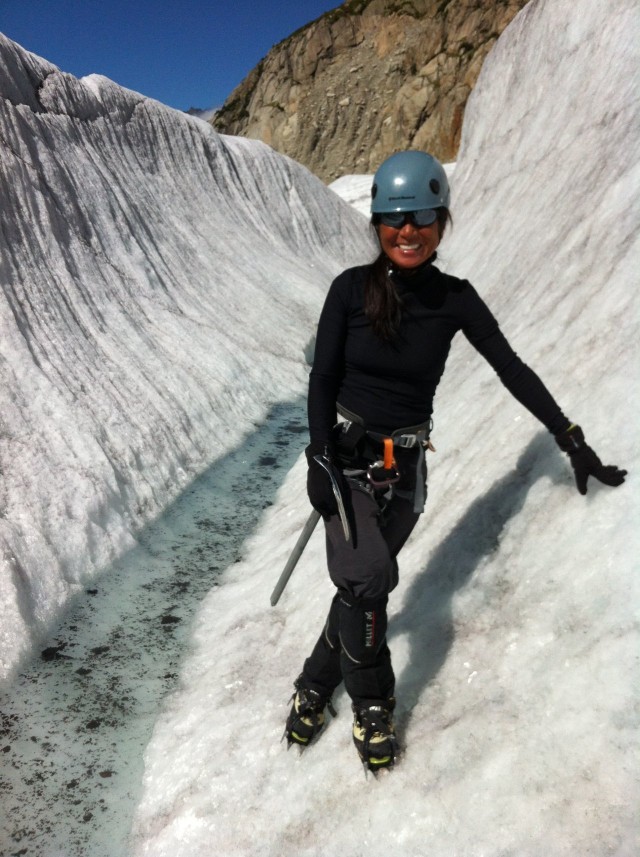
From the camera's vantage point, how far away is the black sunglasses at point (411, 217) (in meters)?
2.95

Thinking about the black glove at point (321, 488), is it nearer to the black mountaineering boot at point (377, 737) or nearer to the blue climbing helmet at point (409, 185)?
the black mountaineering boot at point (377, 737)

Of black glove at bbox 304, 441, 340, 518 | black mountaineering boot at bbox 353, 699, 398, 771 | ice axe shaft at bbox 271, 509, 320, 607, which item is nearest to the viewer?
black glove at bbox 304, 441, 340, 518

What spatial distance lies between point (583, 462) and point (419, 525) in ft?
6.01

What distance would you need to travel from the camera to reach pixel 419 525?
15.8ft

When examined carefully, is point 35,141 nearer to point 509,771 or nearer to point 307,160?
point 509,771

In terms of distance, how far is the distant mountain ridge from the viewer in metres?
43.5

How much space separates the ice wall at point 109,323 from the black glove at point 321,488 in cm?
318

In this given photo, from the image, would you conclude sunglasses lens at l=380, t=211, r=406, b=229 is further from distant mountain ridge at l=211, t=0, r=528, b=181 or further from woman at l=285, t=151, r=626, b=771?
distant mountain ridge at l=211, t=0, r=528, b=181

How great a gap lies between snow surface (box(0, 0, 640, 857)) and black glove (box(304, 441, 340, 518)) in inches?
48.2

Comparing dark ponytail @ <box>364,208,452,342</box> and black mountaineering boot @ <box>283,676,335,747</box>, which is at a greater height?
dark ponytail @ <box>364,208,452,342</box>

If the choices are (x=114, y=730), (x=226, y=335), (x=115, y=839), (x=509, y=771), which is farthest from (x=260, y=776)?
(x=226, y=335)

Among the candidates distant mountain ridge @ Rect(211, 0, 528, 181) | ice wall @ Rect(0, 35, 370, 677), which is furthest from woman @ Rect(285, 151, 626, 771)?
distant mountain ridge @ Rect(211, 0, 528, 181)

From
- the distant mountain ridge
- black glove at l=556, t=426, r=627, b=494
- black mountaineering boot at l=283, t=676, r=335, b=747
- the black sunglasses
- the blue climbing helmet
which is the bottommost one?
black mountaineering boot at l=283, t=676, r=335, b=747

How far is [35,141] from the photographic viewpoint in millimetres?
10453
